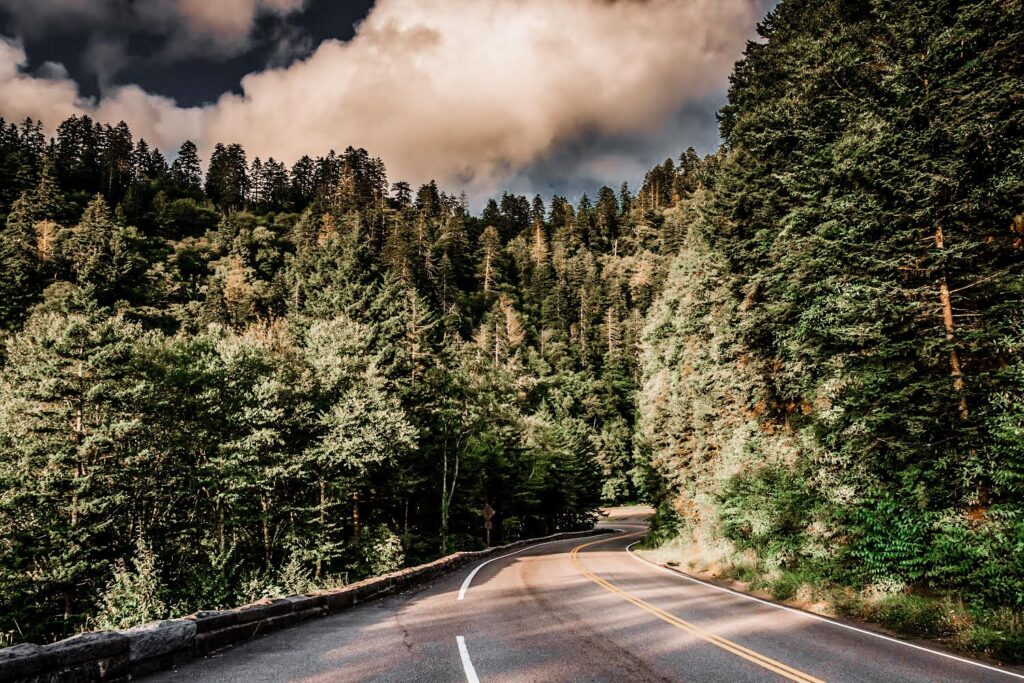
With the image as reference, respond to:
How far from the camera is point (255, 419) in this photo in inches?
951

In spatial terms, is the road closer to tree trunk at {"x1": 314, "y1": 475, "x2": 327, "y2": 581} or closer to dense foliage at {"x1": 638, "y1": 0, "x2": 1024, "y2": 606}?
dense foliage at {"x1": 638, "y1": 0, "x2": 1024, "y2": 606}

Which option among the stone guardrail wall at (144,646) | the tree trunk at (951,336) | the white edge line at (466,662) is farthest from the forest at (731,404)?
the stone guardrail wall at (144,646)

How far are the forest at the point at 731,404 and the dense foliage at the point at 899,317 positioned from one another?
7 cm

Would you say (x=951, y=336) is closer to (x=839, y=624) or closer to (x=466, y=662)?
(x=839, y=624)

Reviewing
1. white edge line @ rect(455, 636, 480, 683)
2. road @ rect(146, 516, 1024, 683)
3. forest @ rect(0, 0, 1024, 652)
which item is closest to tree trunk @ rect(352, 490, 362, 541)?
forest @ rect(0, 0, 1024, 652)

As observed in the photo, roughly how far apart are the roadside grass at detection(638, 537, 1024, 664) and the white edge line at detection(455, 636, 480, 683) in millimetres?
7488

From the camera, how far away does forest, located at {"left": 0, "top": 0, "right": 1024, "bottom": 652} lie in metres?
11.2

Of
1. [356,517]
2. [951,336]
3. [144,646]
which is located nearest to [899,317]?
[951,336]

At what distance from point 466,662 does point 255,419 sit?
20.9 metres

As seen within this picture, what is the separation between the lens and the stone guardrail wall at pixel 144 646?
5.12 m

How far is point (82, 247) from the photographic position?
68312mm

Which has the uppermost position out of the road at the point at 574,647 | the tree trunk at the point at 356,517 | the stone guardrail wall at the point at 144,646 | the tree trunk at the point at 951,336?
the tree trunk at the point at 951,336

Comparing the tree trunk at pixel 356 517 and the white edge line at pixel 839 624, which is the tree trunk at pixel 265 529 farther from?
the white edge line at pixel 839 624

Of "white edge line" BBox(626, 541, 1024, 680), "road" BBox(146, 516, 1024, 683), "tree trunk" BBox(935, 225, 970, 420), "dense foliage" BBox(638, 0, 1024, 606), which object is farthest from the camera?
"tree trunk" BBox(935, 225, 970, 420)
